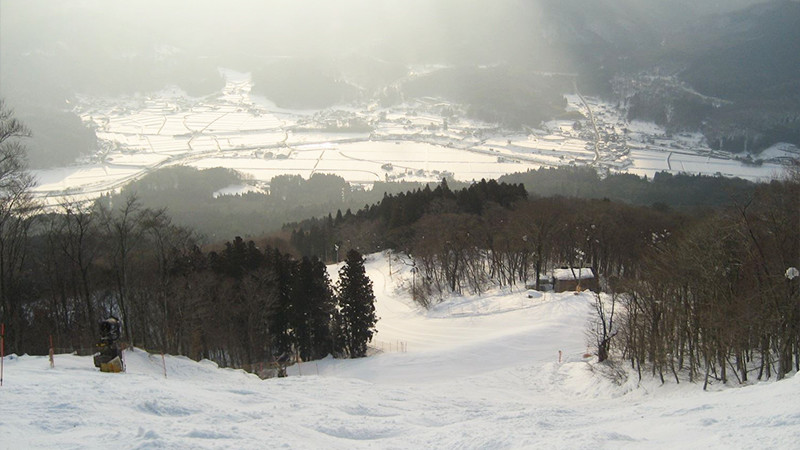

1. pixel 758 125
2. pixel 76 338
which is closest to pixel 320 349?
pixel 76 338

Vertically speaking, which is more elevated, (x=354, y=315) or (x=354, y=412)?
(x=354, y=412)

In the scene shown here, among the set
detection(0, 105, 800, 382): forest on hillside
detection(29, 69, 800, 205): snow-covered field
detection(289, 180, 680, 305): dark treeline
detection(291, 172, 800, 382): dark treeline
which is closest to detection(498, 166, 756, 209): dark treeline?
detection(29, 69, 800, 205): snow-covered field

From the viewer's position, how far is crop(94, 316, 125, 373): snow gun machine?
16.7 metres

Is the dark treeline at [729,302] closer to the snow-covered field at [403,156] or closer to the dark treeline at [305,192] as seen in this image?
the dark treeline at [305,192]

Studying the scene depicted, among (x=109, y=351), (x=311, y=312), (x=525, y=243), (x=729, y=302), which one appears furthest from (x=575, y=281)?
(x=109, y=351)

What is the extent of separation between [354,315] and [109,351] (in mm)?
20174

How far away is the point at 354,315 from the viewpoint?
3609 cm

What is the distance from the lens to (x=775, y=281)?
2016cm

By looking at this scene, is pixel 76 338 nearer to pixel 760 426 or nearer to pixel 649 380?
pixel 649 380

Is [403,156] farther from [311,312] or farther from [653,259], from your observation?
[653,259]

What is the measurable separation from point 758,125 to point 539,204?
173209mm

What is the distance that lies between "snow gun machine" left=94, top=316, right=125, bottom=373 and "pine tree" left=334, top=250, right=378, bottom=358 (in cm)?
1974

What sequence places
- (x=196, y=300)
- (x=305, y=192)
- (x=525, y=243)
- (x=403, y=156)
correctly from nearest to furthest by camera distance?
(x=196, y=300) < (x=525, y=243) < (x=305, y=192) < (x=403, y=156)

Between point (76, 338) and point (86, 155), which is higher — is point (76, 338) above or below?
below
